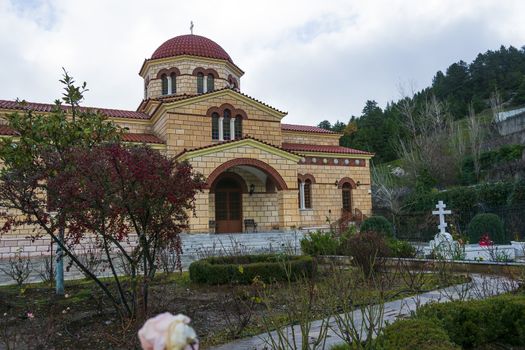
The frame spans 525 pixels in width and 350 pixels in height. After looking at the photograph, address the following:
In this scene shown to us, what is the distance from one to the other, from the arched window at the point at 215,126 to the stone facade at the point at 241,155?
0.52 feet

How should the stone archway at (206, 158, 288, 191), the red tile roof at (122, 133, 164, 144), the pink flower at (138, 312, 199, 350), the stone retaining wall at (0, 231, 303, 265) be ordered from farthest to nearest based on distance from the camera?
1. the red tile roof at (122, 133, 164, 144)
2. the stone archway at (206, 158, 288, 191)
3. the stone retaining wall at (0, 231, 303, 265)
4. the pink flower at (138, 312, 199, 350)

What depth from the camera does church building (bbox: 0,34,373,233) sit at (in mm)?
20719

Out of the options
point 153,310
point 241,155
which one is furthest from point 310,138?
point 153,310

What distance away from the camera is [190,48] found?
25.6 metres

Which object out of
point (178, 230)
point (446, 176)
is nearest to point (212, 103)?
point (178, 230)

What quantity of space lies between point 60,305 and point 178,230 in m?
3.03

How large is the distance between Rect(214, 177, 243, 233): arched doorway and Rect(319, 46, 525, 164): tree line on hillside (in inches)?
1146

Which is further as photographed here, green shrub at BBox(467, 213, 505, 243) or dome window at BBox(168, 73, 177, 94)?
dome window at BBox(168, 73, 177, 94)

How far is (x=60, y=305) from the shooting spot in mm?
7434

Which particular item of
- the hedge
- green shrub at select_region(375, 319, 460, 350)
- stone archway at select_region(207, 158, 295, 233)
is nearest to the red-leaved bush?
green shrub at select_region(375, 319, 460, 350)

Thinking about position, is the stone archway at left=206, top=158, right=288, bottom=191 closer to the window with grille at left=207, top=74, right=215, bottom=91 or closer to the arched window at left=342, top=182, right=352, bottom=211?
the arched window at left=342, top=182, right=352, bottom=211

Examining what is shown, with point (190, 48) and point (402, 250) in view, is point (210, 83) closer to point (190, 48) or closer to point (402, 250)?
point (190, 48)

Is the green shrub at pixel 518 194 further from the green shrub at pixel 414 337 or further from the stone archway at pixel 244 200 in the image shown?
the green shrub at pixel 414 337

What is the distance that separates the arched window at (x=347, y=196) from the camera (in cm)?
2620
